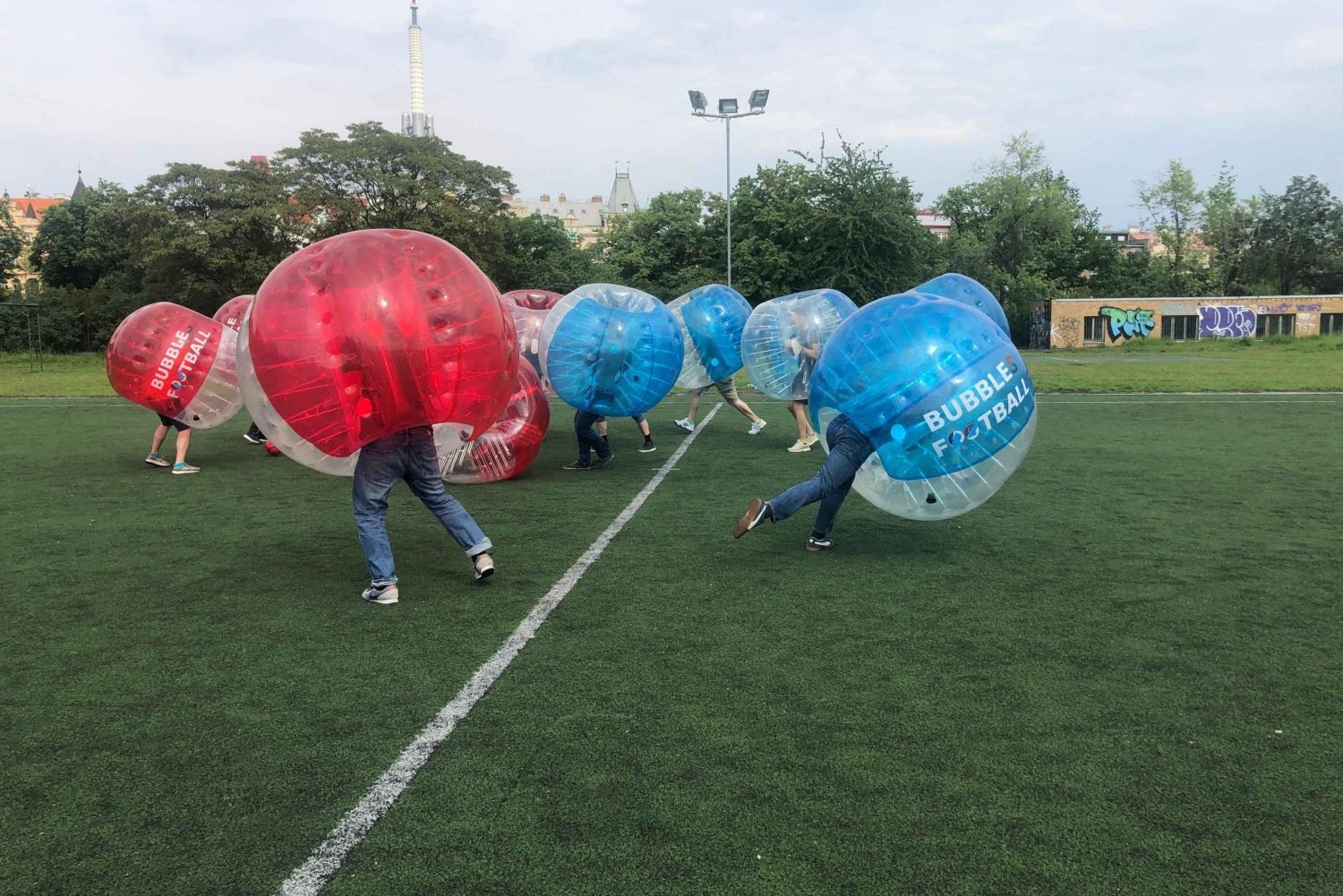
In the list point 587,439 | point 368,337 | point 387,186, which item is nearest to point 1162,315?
point 387,186

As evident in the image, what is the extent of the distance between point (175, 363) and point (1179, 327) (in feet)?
159

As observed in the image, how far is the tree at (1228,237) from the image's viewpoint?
204 ft

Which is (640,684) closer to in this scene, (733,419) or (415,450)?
(415,450)

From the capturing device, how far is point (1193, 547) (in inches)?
280

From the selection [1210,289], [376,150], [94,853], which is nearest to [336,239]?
[94,853]

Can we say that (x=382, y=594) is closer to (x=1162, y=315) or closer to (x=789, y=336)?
(x=789, y=336)

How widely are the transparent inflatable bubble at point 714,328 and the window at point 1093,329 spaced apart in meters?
41.1

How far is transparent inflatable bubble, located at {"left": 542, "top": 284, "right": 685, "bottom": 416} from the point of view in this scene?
31.3 feet

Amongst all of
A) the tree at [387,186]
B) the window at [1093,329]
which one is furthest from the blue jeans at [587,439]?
the window at [1093,329]

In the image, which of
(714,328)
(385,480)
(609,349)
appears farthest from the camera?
(714,328)

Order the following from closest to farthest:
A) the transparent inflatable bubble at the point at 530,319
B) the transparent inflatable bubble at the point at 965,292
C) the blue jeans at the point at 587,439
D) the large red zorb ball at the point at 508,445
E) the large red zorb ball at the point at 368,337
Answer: the large red zorb ball at the point at 368,337 → the large red zorb ball at the point at 508,445 → the blue jeans at the point at 587,439 → the transparent inflatable bubble at the point at 965,292 → the transparent inflatable bubble at the point at 530,319

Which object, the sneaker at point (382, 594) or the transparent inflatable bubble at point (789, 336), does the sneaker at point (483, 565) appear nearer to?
the sneaker at point (382, 594)

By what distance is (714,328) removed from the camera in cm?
1241

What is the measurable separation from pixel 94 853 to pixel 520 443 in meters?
7.08
